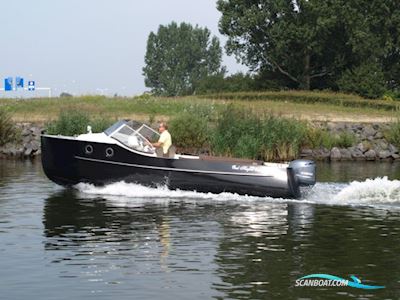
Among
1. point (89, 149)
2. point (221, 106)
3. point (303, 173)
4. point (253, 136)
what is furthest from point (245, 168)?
point (221, 106)

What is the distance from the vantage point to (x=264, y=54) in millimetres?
78125

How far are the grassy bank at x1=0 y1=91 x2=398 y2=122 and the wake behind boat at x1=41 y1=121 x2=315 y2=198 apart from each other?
22.4 meters

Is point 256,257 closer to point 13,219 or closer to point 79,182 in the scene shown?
point 13,219

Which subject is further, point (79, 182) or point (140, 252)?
point (79, 182)

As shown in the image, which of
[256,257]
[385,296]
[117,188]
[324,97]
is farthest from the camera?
[324,97]

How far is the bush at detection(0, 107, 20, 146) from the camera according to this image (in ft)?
154

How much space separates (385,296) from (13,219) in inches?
443

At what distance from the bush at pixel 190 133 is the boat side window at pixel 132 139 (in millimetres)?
16773

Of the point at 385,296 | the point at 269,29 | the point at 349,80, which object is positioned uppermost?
the point at 269,29

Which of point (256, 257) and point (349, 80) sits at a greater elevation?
point (349, 80)

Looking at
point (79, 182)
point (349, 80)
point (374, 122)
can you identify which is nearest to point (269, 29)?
point (349, 80)

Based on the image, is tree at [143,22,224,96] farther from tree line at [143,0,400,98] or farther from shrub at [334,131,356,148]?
shrub at [334,131,356,148]

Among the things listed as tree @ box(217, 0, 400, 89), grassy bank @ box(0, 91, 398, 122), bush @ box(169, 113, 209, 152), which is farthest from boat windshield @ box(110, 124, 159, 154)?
tree @ box(217, 0, 400, 89)

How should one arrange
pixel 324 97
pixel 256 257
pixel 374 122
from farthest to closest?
pixel 324 97 < pixel 374 122 < pixel 256 257
